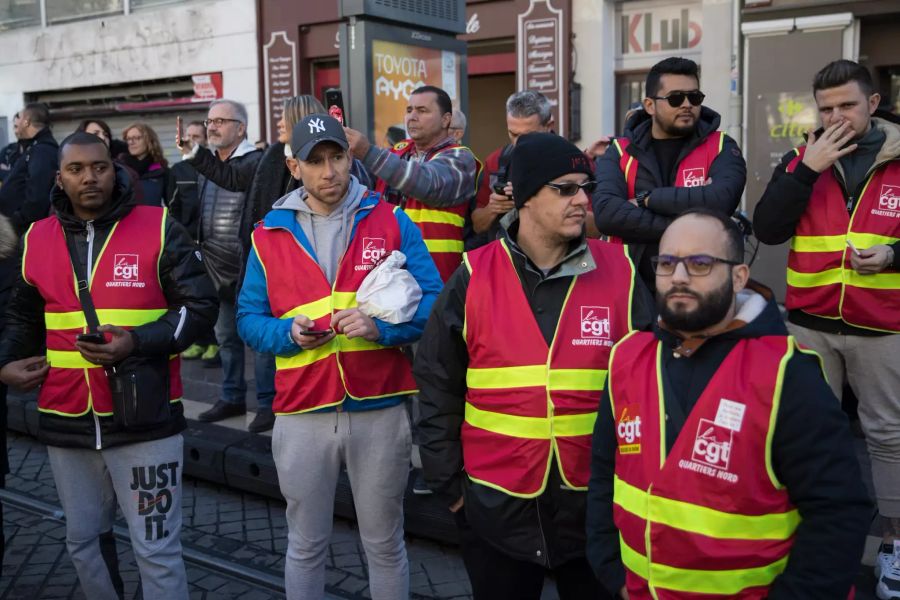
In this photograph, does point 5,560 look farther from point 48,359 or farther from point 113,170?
point 113,170

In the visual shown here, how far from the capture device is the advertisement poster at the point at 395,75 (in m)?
6.12

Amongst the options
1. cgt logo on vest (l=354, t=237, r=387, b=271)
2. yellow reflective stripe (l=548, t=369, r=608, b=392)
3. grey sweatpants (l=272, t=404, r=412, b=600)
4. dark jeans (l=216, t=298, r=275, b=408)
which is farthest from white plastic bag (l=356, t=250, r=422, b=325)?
dark jeans (l=216, t=298, r=275, b=408)

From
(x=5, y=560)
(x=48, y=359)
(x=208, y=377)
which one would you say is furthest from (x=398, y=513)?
(x=208, y=377)

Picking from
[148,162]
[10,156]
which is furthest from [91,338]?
[10,156]

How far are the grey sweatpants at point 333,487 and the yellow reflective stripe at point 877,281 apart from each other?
6.87 ft

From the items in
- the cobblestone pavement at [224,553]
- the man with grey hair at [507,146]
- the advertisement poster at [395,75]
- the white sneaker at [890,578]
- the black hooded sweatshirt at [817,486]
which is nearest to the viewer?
the black hooded sweatshirt at [817,486]

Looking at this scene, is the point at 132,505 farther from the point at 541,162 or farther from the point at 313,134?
the point at 541,162

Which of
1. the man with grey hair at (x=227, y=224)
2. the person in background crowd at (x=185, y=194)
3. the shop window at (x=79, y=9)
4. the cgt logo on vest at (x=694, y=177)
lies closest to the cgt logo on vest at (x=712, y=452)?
the cgt logo on vest at (x=694, y=177)

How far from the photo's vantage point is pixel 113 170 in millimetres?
3949

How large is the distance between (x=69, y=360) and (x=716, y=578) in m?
2.77

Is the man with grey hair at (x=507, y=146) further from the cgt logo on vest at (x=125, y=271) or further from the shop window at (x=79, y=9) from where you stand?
the shop window at (x=79, y=9)

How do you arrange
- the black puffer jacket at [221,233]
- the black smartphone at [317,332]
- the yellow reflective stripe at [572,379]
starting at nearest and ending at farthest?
the yellow reflective stripe at [572,379] < the black smartphone at [317,332] < the black puffer jacket at [221,233]

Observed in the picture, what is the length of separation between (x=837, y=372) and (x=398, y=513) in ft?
6.89

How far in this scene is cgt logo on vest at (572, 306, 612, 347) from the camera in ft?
9.55
